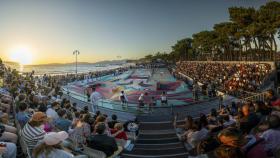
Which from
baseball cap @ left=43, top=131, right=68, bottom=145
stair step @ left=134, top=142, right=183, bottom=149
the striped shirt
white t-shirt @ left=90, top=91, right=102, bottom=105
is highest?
baseball cap @ left=43, top=131, right=68, bottom=145

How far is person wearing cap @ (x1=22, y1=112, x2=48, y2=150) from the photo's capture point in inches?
230

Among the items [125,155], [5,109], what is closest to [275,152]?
[125,155]

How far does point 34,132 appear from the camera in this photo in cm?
588

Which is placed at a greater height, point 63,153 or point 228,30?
point 228,30

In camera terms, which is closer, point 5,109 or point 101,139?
point 101,139

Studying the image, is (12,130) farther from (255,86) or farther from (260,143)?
(255,86)

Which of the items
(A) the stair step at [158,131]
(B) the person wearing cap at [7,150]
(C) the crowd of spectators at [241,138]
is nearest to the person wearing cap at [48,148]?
(B) the person wearing cap at [7,150]

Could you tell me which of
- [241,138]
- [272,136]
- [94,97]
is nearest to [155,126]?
[94,97]

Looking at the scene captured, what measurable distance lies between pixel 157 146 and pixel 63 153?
8309 mm

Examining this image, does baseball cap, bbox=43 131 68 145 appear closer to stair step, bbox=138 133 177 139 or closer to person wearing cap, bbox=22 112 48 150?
person wearing cap, bbox=22 112 48 150

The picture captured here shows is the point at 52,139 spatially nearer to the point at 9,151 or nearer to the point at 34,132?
the point at 34,132

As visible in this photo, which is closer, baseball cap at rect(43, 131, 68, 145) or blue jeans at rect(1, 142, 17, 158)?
baseball cap at rect(43, 131, 68, 145)

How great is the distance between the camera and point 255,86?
24984 millimetres

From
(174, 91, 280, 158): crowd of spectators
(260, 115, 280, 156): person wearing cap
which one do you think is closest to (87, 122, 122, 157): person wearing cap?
(174, 91, 280, 158): crowd of spectators
